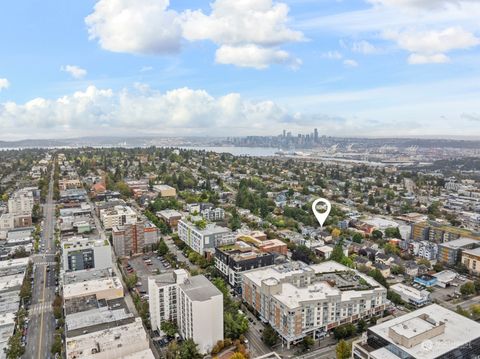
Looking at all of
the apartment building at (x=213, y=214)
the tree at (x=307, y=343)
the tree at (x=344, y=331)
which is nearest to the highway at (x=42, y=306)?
the tree at (x=307, y=343)

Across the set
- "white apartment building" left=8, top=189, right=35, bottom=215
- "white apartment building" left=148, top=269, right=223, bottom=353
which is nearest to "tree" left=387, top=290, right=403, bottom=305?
"white apartment building" left=148, top=269, right=223, bottom=353

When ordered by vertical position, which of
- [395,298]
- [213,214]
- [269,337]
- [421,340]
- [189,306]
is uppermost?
[189,306]

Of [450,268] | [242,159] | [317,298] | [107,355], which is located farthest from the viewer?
[242,159]

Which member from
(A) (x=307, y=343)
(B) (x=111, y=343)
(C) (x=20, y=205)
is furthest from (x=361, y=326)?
(C) (x=20, y=205)

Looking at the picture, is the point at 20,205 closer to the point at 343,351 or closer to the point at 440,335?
the point at 343,351

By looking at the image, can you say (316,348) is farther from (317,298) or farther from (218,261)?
(218,261)

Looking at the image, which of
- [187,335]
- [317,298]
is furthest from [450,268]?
[187,335]

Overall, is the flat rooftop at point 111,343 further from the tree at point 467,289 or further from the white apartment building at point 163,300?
the tree at point 467,289
